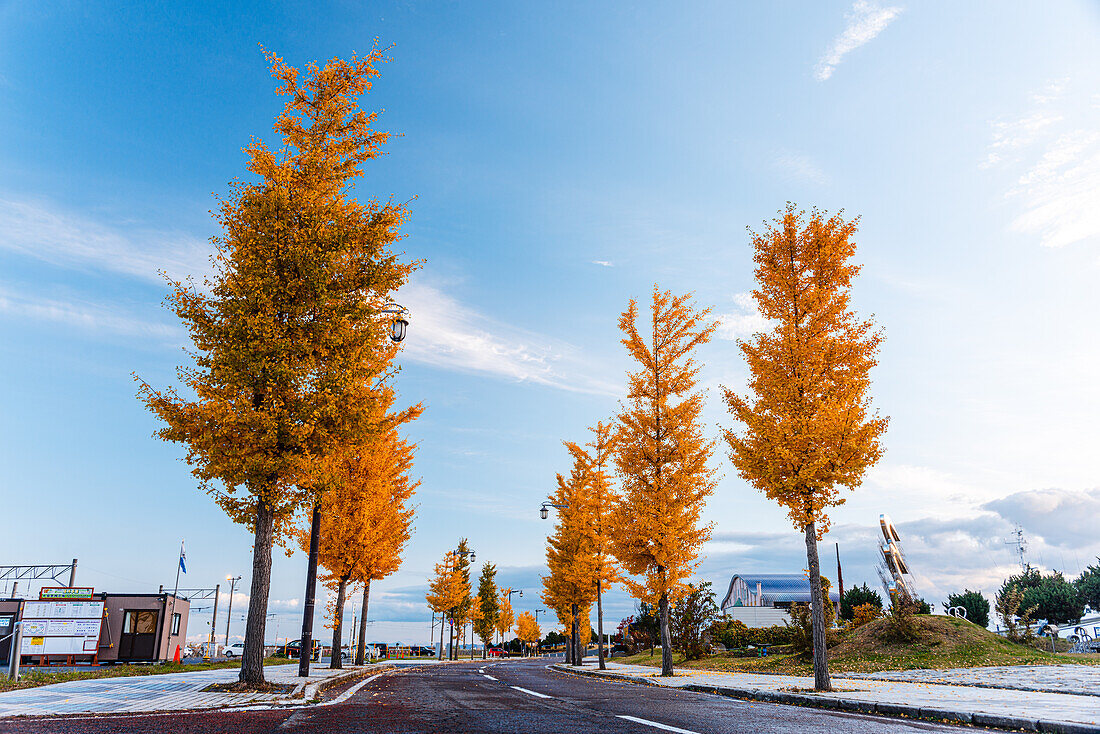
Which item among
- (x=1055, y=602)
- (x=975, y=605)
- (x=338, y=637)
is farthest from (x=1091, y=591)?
(x=338, y=637)

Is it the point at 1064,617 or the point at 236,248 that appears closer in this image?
the point at 236,248

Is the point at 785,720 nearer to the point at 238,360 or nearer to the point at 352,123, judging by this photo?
the point at 238,360

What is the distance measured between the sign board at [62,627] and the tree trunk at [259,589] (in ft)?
76.9

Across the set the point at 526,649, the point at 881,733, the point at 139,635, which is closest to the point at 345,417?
the point at 881,733

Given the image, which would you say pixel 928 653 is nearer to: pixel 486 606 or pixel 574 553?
pixel 574 553

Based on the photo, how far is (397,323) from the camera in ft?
49.2

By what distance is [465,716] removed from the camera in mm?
8312

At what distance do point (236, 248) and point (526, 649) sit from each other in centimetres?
8547

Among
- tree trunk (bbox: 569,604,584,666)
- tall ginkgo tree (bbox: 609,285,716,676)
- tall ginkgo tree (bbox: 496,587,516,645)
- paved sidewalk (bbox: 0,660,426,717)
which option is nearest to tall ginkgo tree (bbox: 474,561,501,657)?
tall ginkgo tree (bbox: 496,587,516,645)

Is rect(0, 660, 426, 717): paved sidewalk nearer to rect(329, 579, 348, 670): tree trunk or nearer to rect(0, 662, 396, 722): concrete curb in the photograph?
rect(0, 662, 396, 722): concrete curb

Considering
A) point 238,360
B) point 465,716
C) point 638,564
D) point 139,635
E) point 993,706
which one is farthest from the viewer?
point 139,635

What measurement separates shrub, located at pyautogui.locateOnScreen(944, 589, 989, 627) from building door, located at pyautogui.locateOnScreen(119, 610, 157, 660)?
1918 inches

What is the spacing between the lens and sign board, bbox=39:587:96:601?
3003 centimetres

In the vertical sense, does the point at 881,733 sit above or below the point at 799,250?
below
